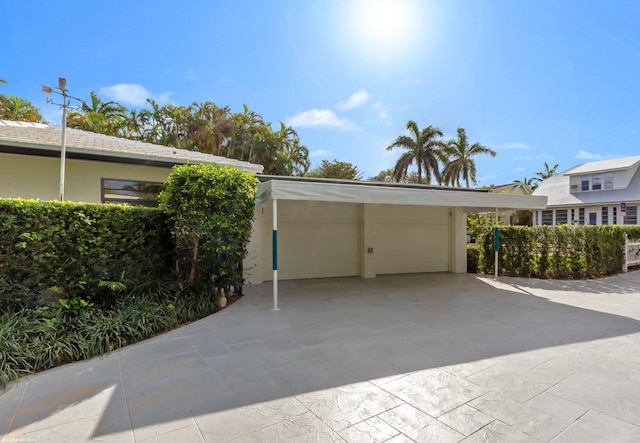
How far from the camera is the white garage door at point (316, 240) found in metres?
9.70

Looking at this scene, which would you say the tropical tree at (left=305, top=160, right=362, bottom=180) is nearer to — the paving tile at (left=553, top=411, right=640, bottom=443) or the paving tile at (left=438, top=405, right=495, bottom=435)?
the paving tile at (left=438, top=405, right=495, bottom=435)

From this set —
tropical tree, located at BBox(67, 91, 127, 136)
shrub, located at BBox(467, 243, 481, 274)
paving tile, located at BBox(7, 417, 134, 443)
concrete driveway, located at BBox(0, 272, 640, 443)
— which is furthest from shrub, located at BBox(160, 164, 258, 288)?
tropical tree, located at BBox(67, 91, 127, 136)

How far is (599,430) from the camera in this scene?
243 centimetres

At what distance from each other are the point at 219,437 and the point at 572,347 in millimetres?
4393

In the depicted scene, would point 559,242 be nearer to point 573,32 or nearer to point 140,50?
point 573,32

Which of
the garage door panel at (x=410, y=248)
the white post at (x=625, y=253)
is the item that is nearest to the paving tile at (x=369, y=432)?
the garage door panel at (x=410, y=248)

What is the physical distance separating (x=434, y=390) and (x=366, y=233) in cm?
734

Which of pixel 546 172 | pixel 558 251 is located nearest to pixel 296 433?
pixel 558 251

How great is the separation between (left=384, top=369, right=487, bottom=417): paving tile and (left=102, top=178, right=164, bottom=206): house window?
708cm

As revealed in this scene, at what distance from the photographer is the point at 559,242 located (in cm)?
981

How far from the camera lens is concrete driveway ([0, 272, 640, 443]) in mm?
2475

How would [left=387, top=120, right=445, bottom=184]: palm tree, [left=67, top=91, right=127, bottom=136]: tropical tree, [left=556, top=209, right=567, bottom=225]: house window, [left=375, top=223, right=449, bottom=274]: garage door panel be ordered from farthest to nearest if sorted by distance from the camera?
[left=387, top=120, right=445, bottom=184]: palm tree < [left=556, top=209, right=567, bottom=225]: house window < [left=67, top=91, right=127, bottom=136]: tropical tree < [left=375, top=223, right=449, bottom=274]: garage door panel

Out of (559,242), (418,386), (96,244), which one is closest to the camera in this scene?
(418,386)

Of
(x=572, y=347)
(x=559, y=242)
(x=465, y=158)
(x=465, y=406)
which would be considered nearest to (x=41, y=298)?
(x=465, y=406)
